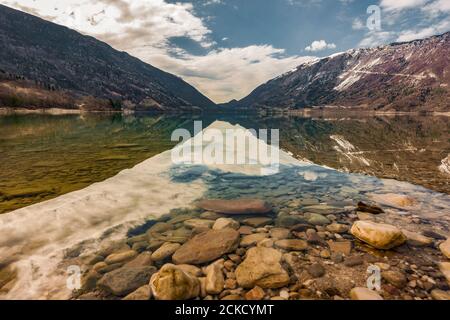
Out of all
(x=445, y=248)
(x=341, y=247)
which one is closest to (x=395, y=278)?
(x=341, y=247)

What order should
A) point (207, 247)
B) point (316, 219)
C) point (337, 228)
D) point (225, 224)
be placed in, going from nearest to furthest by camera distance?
point (207, 247), point (337, 228), point (225, 224), point (316, 219)

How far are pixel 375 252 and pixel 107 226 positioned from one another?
983 cm

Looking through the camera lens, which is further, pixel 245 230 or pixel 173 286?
pixel 245 230

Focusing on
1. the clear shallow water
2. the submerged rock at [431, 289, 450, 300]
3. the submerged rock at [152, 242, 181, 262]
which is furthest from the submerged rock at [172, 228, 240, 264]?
the submerged rock at [431, 289, 450, 300]

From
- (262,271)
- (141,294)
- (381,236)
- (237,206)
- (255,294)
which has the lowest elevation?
(255,294)

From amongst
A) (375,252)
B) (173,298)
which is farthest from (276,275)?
(375,252)

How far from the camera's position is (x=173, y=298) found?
6.77 metres

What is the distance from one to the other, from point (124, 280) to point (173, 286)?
5.11ft

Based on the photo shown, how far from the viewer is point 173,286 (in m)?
6.89

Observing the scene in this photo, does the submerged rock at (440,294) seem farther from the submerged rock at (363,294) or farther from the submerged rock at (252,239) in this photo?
the submerged rock at (252,239)

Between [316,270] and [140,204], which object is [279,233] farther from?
[140,204]

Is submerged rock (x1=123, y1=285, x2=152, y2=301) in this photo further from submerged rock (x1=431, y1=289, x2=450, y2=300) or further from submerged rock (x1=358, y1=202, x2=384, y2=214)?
submerged rock (x1=358, y1=202, x2=384, y2=214)

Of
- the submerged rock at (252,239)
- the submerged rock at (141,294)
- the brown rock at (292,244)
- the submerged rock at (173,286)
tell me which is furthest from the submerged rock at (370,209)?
the submerged rock at (141,294)
